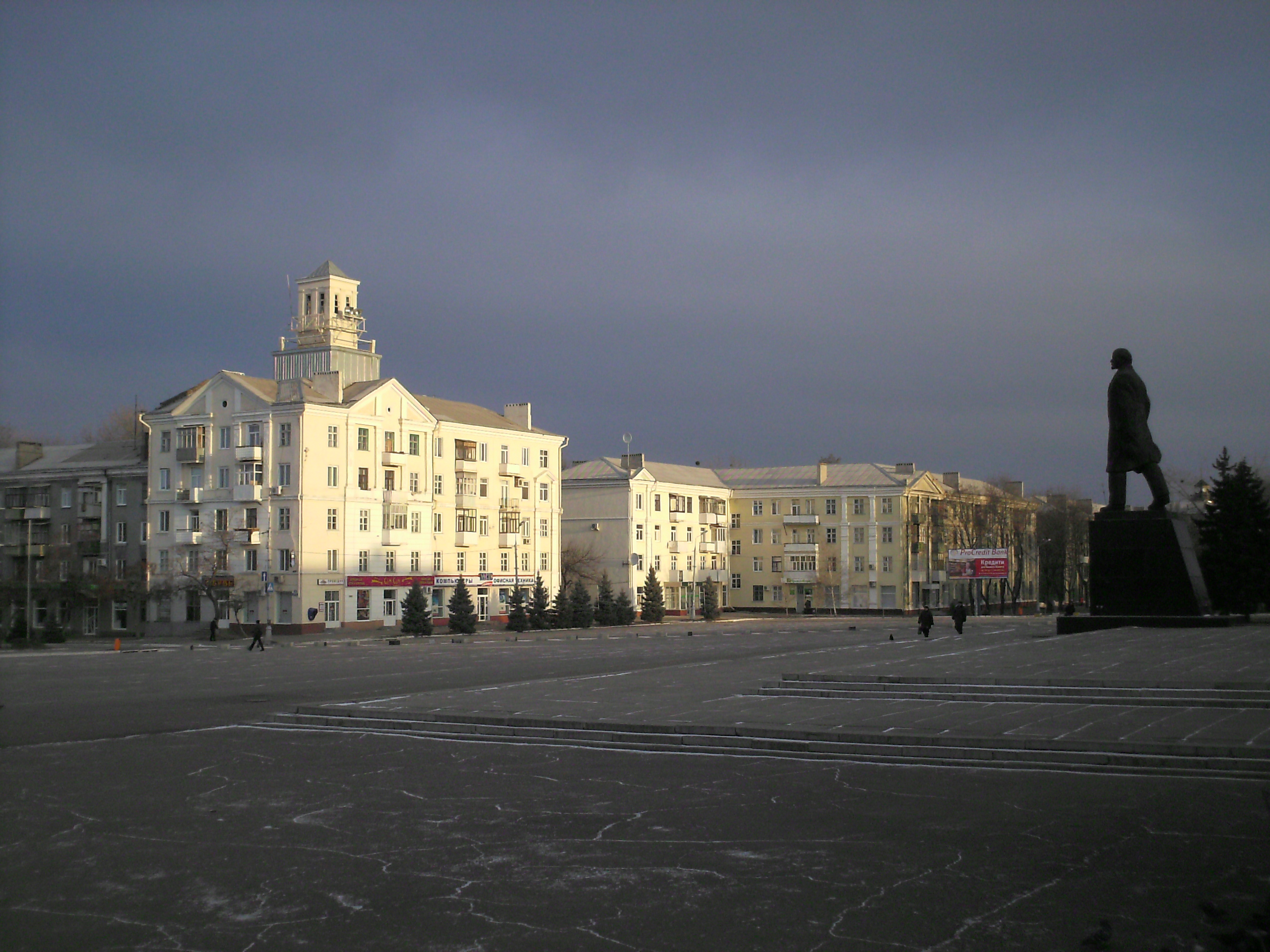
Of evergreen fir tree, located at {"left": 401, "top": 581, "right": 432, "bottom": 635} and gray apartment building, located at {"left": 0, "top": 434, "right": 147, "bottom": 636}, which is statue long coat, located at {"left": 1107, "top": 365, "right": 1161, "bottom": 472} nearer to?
evergreen fir tree, located at {"left": 401, "top": 581, "right": 432, "bottom": 635}

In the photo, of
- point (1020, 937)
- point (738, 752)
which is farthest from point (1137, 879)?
point (738, 752)

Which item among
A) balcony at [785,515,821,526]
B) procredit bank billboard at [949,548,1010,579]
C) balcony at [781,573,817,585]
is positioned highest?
balcony at [785,515,821,526]

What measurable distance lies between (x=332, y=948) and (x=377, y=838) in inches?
123

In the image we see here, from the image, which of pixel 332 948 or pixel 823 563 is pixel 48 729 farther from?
pixel 823 563

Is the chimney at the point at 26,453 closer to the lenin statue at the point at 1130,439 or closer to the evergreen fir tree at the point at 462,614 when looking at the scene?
the evergreen fir tree at the point at 462,614

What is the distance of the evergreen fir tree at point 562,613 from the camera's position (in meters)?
65.6

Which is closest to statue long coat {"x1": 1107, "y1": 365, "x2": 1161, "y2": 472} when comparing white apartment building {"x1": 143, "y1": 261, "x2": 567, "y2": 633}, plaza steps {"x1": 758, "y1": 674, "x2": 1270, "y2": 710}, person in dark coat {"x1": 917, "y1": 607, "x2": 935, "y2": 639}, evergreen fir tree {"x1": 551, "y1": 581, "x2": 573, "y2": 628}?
person in dark coat {"x1": 917, "y1": 607, "x2": 935, "y2": 639}

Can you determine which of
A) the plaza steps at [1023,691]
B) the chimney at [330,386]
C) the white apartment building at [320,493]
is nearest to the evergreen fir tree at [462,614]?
the white apartment building at [320,493]

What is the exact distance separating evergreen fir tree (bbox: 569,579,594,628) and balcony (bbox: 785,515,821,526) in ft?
90.1

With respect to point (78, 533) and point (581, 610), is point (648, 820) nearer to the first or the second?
point (581, 610)

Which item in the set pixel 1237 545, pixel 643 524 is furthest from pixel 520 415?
pixel 1237 545

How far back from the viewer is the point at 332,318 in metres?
69.4

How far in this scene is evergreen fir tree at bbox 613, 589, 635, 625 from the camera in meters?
72.0

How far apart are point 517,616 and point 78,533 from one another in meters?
28.6
